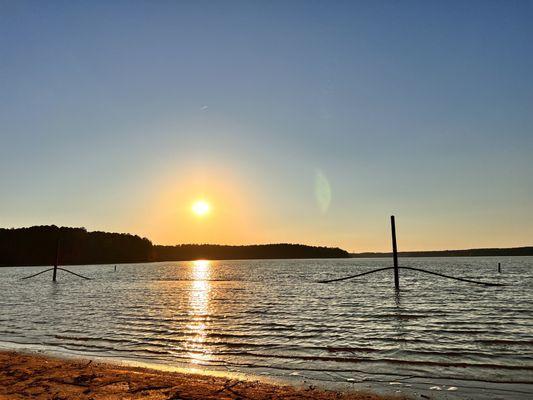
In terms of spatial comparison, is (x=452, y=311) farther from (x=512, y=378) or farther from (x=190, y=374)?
(x=190, y=374)

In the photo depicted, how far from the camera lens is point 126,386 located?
973 cm

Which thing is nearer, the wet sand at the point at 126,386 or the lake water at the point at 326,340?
the wet sand at the point at 126,386

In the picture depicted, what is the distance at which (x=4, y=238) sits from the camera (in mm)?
190000

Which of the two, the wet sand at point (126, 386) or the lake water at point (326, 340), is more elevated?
the wet sand at point (126, 386)

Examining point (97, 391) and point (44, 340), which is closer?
point (97, 391)

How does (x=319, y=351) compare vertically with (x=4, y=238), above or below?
below

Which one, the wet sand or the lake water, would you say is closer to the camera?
the wet sand

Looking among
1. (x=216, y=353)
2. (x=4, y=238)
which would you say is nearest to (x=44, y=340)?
(x=216, y=353)

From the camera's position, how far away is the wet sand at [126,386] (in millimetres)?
9062

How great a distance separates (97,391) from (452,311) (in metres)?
24.4

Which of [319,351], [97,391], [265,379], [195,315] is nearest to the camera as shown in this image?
[97,391]

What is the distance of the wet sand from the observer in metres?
9.06

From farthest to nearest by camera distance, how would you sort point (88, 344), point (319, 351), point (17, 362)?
point (88, 344)
point (319, 351)
point (17, 362)

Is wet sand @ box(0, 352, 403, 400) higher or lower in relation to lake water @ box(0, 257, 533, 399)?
higher
